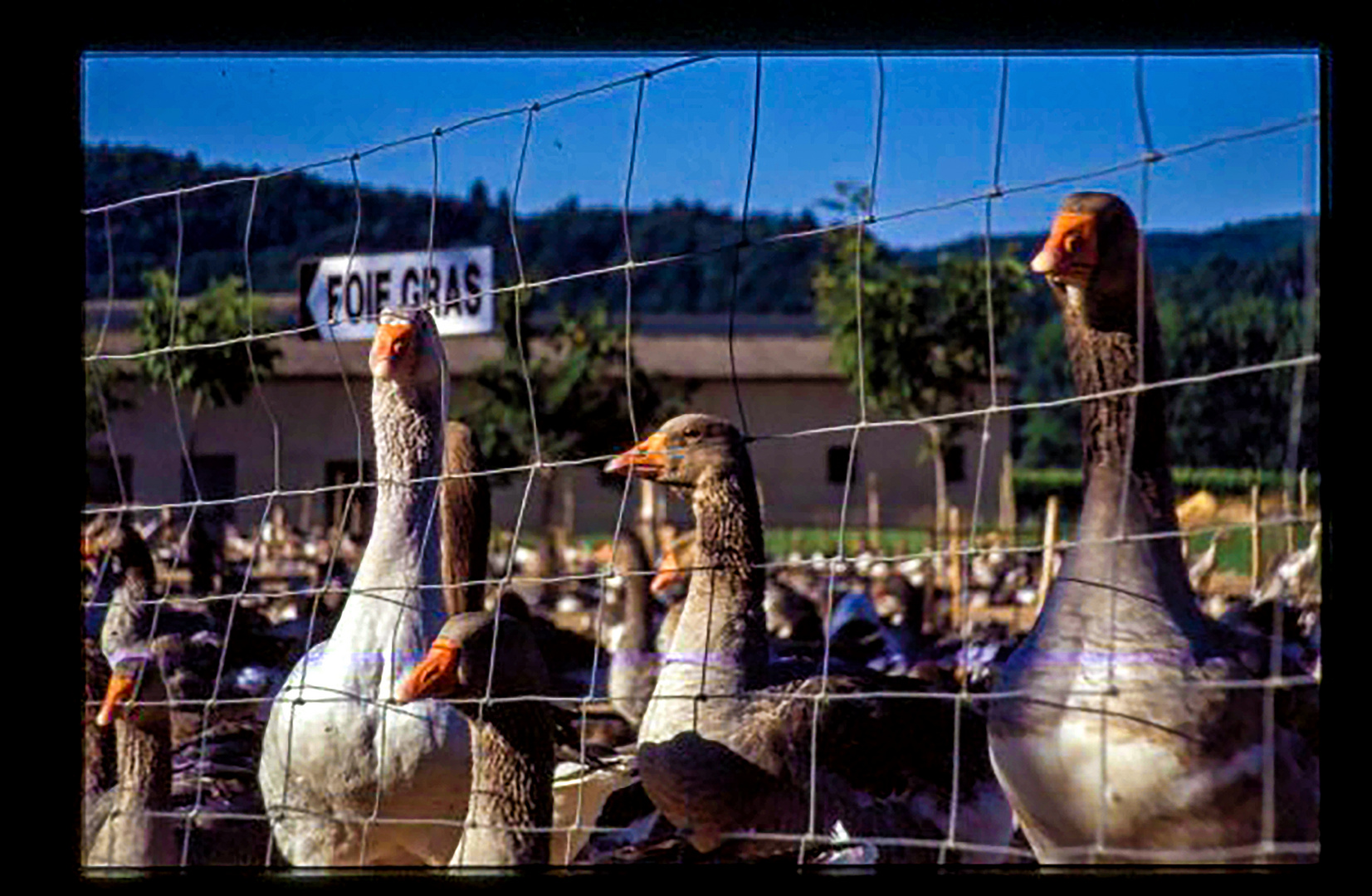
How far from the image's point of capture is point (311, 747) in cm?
465

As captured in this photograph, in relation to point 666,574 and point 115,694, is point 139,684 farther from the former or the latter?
point 666,574

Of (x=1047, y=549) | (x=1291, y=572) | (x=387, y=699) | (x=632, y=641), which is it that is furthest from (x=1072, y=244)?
(x=632, y=641)

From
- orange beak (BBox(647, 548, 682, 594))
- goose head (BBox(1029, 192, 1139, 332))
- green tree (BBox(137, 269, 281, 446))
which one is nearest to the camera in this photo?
goose head (BBox(1029, 192, 1139, 332))

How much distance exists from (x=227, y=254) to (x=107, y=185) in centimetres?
31

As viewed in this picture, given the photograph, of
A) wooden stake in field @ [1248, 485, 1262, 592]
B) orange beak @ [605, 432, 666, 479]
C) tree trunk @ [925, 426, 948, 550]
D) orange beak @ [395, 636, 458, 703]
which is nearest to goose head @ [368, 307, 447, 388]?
orange beak @ [605, 432, 666, 479]

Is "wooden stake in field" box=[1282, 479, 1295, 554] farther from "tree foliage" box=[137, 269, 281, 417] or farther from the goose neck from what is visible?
"tree foliage" box=[137, 269, 281, 417]

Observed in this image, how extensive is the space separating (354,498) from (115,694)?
569mm

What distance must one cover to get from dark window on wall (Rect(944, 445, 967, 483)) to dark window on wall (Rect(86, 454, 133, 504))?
145cm

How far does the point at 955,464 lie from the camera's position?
4.62 metres

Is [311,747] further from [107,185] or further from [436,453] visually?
[107,185]

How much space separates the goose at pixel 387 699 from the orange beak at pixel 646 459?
366mm

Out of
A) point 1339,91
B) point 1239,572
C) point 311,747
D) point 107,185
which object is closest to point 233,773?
point 311,747

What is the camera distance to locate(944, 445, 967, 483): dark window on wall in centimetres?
459

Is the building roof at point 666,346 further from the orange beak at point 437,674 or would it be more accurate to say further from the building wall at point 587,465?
the orange beak at point 437,674
